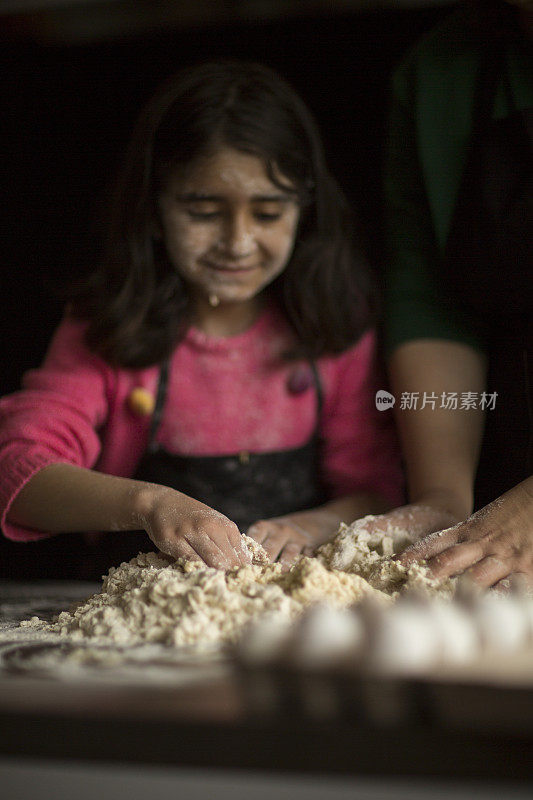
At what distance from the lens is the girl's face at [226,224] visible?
2.43 feet

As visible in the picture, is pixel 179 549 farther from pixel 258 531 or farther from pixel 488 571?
pixel 488 571

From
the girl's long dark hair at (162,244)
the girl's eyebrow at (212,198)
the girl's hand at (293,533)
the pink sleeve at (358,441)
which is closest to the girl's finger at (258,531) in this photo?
the girl's hand at (293,533)

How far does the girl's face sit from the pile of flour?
0.93 feet

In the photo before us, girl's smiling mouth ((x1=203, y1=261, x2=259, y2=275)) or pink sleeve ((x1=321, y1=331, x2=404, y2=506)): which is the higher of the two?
girl's smiling mouth ((x1=203, y1=261, x2=259, y2=275))

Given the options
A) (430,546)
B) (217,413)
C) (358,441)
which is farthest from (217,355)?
(430,546)

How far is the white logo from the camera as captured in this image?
800mm

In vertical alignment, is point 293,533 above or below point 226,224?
below

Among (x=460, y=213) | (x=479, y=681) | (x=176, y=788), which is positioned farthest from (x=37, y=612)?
(x=460, y=213)

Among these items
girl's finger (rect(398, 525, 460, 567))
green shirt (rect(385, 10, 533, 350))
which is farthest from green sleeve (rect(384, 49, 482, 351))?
girl's finger (rect(398, 525, 460, 567))

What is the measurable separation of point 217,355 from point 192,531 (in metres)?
0.23

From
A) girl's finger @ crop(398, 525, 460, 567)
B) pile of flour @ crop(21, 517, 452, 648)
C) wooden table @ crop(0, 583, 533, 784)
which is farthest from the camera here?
girl's finger @ crop(398, 525, 460, 567)

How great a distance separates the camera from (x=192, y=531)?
0.64 m

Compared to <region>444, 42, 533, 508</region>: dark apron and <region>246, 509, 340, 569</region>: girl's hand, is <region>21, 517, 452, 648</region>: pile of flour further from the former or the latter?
<region>444, 42, 533, 508</region>: dark apron

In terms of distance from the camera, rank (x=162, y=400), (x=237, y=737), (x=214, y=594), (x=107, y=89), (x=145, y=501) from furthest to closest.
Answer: (x=107, y=89), (x=162, y=400), (x=145, y=501), (x=214, y=594), (x=237, y=737)
